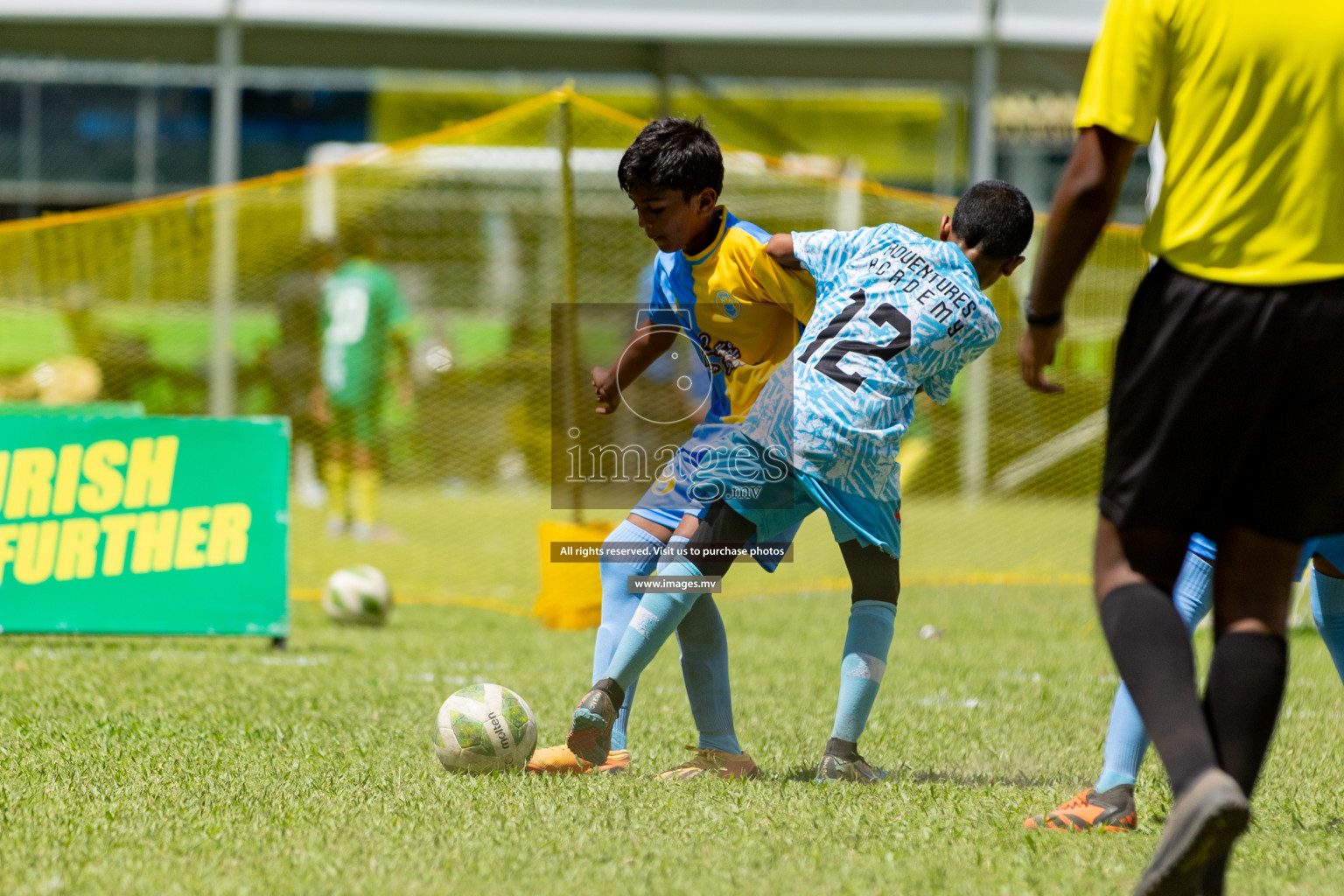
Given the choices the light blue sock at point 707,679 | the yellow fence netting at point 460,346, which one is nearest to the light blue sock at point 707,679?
the light blue sock at point 707,679

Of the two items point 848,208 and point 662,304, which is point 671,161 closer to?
point 662,304

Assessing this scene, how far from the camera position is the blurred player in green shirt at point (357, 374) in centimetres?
1117

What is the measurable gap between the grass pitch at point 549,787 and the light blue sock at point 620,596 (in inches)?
11.4

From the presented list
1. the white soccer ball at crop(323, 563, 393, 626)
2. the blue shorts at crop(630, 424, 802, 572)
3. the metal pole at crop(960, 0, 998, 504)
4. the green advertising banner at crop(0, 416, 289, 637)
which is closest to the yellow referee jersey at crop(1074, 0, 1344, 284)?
the blue shorts at crop(630, 424, 802, 572)

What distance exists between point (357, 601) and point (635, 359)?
352 centimetres

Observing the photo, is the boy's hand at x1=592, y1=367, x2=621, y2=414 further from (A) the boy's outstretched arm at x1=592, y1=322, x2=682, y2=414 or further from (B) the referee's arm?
(B) the referee's arm

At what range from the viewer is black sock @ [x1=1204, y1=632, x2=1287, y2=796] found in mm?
2348

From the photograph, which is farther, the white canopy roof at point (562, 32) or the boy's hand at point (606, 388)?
the white canopy roof at point (562, 32)

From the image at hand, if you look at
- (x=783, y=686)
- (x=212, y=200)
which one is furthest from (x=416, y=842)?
(x=212, y=200)

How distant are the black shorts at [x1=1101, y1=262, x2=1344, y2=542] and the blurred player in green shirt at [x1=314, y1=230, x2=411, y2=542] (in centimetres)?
922

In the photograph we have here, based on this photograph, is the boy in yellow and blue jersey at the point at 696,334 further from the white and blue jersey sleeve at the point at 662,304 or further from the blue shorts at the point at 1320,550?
the blue shorts at the point at 1320,550

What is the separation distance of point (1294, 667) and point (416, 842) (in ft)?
14.4

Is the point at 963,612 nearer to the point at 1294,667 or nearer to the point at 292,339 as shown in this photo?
the point at 1294,667

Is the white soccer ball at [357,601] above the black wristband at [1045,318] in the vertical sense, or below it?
below
